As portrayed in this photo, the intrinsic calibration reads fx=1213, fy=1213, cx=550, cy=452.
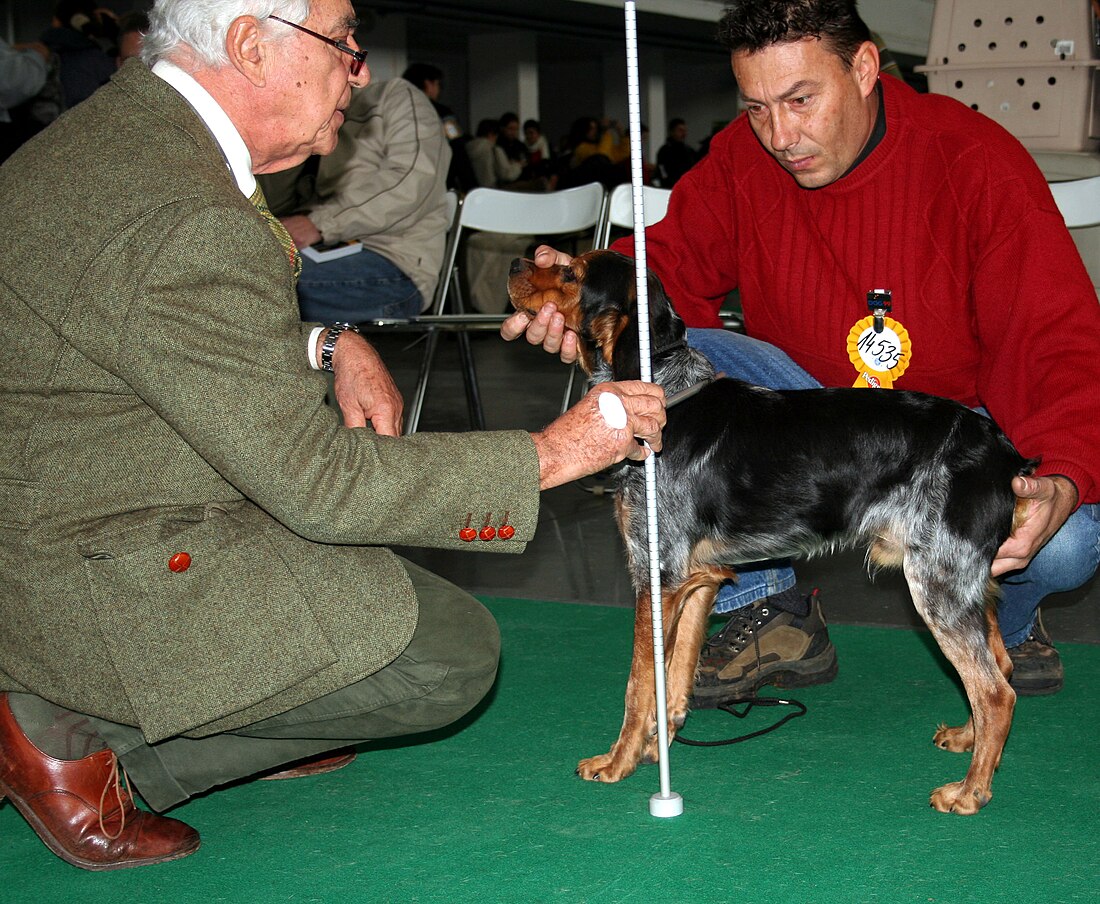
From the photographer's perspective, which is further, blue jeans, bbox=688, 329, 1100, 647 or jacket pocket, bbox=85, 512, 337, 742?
blue jeans, bbox=688, 329, 1100, 647

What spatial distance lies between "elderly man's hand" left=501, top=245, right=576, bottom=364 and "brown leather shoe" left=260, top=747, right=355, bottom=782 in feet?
3.51

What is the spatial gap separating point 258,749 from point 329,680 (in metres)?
0.32

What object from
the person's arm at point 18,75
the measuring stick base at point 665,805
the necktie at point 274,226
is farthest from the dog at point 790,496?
the person's arm at point 18,75

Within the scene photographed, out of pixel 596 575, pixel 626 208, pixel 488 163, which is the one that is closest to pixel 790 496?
pixel 596 575

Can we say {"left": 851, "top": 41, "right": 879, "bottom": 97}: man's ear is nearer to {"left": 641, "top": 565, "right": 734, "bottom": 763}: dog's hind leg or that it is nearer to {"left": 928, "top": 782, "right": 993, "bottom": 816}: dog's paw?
{"left": 641, "top": 565, "right": 734, "bottom": 763}: dog's hind leg

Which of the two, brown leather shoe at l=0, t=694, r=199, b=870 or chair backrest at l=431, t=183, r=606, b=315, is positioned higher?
chair backrest at l=431, t=183, r=606, b=315

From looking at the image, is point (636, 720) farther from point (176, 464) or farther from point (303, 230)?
point (303, 230)

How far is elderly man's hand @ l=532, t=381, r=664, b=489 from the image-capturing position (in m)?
2.05

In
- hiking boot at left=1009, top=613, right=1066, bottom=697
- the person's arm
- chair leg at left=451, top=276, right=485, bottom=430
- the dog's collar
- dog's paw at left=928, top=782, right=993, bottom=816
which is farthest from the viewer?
the person's arm

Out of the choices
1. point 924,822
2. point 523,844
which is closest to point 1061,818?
point 924,822

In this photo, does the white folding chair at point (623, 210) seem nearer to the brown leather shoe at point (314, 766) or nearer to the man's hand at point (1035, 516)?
the brown leather shoe at point (314, 766)

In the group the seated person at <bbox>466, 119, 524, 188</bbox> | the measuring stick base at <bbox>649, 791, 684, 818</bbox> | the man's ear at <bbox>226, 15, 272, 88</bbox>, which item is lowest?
the measuring stick base at <bbox>649, 791, 684, 818</bbox>

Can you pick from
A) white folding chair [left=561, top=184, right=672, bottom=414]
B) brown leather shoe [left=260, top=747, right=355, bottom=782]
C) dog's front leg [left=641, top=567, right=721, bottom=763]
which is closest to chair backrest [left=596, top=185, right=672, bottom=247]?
white folding chair [left=561, top=184, right=672, bottom=414]

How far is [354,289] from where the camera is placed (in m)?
5.38
